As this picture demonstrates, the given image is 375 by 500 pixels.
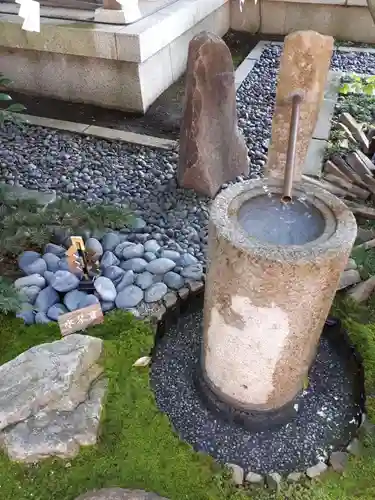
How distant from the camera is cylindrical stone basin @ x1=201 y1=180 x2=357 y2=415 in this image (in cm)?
162

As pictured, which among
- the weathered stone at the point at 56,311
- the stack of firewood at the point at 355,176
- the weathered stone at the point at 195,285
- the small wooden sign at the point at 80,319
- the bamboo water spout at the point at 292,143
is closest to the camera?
the bamboo water spout at the point at 292,143

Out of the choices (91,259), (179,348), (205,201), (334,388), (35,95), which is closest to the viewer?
(334,388)

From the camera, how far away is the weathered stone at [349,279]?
2.70 m

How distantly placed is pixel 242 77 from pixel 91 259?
131 inches

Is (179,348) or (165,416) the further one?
(179,348)

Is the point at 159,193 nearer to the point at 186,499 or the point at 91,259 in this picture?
the point at 91,259

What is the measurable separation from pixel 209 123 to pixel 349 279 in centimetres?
142

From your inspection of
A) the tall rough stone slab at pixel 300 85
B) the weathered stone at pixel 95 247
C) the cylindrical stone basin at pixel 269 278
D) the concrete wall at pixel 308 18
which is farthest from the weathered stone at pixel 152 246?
the concrete wall at pixel 308 18

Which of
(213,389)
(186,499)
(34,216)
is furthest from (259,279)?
(34,216)

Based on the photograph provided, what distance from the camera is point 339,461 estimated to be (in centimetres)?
195

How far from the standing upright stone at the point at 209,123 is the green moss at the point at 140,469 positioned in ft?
5.47

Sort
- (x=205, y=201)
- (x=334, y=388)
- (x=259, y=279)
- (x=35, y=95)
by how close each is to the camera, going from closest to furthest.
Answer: (x=259, y=279)
(x=334, y=388)
(x=205, y=201)
(x=35, y=95)

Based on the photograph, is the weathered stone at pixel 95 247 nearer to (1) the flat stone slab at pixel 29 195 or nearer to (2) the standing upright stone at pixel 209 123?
(1) the flat stone slab at pixel 29 195

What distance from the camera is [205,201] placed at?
11.2 ft
